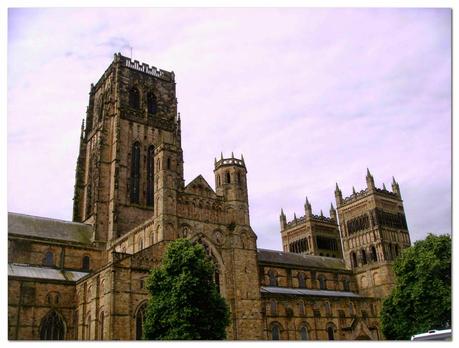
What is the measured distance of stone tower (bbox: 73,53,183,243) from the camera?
58.5 metres

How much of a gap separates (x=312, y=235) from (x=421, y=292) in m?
48.4

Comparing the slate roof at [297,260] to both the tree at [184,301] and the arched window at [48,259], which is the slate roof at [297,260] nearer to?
the arched window at [48,259]

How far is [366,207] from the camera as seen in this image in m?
78.2

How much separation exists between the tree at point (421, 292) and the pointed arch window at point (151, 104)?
132 feet

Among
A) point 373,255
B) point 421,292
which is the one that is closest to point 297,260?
point 373,255

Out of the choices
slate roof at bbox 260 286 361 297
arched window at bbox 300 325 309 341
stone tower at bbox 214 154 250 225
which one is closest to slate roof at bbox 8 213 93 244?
stone tower at bbox 214 154 250 225

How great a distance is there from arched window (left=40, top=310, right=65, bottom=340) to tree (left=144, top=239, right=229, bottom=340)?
48.9 feet

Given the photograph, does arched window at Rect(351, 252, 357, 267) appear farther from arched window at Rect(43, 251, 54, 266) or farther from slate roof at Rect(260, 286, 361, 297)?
arched window at Rect(43, 251, 54, 266)

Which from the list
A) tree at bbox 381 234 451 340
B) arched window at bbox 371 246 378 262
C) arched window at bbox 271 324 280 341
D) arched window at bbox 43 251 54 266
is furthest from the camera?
arched window at bbox 371 246 378 262

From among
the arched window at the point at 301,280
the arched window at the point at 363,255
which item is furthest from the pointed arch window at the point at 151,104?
the arched window at the point at 363,255

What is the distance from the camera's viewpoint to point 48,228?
53906 millimetres

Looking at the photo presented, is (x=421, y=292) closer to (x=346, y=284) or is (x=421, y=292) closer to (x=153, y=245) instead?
(x=153, y=245)

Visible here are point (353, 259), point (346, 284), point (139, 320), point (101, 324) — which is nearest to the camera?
point (139, 320)
